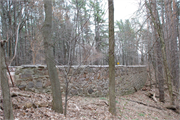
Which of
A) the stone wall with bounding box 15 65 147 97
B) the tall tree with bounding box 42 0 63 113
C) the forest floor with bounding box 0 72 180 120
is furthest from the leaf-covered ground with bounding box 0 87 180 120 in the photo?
the stone wall with bounding box 15 65 147 97

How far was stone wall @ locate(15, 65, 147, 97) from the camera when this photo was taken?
4.96 m

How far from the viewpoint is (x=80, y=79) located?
18.7ft

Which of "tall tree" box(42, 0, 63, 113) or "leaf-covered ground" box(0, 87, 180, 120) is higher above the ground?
"tall tree" box(42, 0, 63, 113)

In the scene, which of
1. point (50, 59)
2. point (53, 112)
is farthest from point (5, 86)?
point (53, 112)

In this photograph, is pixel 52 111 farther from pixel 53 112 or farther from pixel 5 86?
pixel 5 86

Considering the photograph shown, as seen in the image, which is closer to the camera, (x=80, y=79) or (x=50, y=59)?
(x=50, y=59)

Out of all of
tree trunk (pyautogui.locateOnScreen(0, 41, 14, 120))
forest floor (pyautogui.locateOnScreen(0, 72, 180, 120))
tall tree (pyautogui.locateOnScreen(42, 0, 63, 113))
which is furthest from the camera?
tall tree (pyautogui.locateOnScreen(42, 0, 63, 113))

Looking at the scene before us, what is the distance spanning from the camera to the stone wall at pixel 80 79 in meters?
4.96

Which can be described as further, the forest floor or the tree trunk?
the forest floor

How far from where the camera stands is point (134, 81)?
888 cm

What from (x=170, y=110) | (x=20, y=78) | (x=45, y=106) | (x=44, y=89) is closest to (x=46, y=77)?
(x=44, y=89)

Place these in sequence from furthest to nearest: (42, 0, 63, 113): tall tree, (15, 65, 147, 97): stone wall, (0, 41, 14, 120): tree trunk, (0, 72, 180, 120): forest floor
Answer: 1. (15, 65, 147, 97): stone wall
2. (42, 0, 63, 113): tall tree
3. (0, 72, 180, 120): forest floor
4. (0, 41, 14, 120): tree trunk

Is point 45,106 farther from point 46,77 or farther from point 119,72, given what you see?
point 119,72

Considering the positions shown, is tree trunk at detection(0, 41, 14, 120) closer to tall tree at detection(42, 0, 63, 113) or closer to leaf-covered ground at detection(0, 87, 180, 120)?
leaf-covered ground at detection(0, 87, 180, 120)
